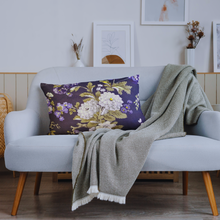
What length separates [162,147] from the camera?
1.07 meters

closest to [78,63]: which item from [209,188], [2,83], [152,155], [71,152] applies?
[2,83]

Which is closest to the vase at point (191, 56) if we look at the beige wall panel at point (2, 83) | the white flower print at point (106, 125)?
the white flower print at point (106, 125)

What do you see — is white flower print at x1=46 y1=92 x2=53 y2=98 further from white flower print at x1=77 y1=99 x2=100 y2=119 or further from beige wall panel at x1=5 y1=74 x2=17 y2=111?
beige wall panel at x1=5 y1=74 x2=17 y2=111

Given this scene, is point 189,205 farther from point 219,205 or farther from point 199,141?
point 199,141

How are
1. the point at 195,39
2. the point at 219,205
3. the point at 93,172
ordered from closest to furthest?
1. the point at 93,172
2. the point at 219,205
3. the point at 195,39

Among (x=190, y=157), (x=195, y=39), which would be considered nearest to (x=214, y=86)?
(x=195, y=39)

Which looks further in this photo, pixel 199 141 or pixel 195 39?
pixel 195 39

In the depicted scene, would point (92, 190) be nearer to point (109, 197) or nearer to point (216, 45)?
point (109, 197)

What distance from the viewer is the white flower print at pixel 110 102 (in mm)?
1407

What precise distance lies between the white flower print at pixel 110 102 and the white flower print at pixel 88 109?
0.04m

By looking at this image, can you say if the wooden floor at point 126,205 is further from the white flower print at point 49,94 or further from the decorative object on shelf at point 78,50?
the decorative object on shelf at point 78,50

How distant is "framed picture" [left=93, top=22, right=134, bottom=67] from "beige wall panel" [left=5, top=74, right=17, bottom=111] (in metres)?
0.78

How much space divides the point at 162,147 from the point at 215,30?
5.51 ft

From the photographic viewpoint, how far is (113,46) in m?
2.23
